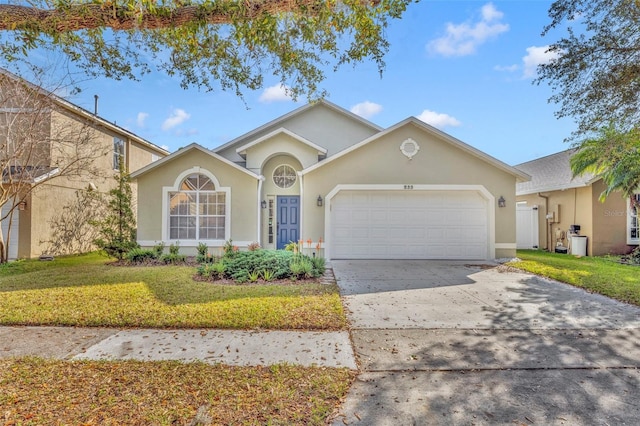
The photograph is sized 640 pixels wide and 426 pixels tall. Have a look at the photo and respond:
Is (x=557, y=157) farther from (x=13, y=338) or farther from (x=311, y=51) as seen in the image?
(x=13, y=338)

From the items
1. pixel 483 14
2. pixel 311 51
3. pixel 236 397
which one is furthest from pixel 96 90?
pixel 236 397

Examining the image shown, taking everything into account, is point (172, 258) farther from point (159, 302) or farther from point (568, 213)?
point (568, 213)

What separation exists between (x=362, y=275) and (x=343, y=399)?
6284 mm

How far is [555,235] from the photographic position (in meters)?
15.8

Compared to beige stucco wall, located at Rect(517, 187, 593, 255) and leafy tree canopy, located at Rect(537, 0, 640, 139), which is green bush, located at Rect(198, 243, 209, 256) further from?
beige stucco wall, located at Rect(517, 187, 593, 255)

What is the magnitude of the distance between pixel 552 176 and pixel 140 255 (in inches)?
723

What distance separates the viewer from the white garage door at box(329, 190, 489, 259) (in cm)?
1234

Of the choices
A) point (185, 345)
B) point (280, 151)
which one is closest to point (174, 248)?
point (280, 151)

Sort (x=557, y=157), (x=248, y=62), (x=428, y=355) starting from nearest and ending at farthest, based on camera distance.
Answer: (x=428, y=355) → (x=248, y=62) → (x=557, y=157)

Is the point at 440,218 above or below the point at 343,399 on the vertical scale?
above

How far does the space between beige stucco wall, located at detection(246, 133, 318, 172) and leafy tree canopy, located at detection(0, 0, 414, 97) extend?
7.25m

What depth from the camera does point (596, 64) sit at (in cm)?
777

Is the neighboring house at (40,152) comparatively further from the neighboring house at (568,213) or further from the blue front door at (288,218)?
the neighboring house at (568,213)

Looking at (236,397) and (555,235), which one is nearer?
(236,397)
